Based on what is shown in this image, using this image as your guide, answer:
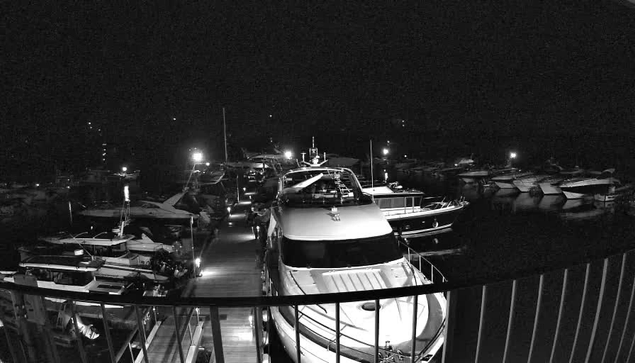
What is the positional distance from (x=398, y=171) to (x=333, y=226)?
5737 centimetres

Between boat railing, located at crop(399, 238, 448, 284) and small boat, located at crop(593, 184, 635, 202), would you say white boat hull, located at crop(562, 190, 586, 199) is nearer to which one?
small boat, located at crop(593, 184, 635, 202)

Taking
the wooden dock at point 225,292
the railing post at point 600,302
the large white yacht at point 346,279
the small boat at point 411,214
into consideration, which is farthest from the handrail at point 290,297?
the small boat at point 411,214

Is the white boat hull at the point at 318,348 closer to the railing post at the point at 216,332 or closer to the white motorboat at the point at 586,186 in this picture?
the railing post at the point at 216,332

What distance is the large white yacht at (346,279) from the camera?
487 cm

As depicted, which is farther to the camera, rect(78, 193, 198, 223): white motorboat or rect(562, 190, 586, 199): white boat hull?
rect(562, 190, 586, 199): white boat hull

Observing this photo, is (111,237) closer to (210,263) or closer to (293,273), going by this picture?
(210,263)

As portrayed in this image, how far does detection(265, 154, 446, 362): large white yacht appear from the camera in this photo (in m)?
4.87

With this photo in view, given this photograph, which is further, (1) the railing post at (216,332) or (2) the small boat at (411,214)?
(2) the small boat at (411,214)

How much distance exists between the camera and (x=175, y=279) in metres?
12.6

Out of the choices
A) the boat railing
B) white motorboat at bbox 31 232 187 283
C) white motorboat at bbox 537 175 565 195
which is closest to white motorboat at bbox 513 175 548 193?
white motorboat at bbox 537 175 565 195

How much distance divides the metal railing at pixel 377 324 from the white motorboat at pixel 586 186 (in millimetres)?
14500

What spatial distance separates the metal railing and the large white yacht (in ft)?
0.67

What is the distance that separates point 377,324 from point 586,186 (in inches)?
1541

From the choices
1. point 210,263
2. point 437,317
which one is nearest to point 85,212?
point 210,263
